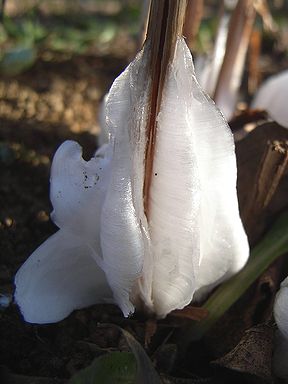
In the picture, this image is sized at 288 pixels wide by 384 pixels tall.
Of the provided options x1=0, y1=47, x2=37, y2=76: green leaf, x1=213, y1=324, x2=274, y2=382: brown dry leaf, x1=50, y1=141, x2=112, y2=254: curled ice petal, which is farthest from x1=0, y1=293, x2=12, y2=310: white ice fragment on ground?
x1=0, y1=47, x2=37, y2=76: green leaf

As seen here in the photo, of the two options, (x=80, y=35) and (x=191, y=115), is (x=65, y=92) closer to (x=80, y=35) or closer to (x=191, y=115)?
(x=80, y=35)

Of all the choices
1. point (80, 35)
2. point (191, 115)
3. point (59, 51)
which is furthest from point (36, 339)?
point (80, 35)

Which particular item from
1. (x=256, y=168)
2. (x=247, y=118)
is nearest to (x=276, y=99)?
(x=247, y=118)

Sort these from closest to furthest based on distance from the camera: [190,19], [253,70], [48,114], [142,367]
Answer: [142,367] < [190,19] < [48,114] < [253,70]

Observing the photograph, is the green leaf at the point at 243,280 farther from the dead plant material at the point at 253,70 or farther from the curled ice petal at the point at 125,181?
the dead plant material at the point at 253,70

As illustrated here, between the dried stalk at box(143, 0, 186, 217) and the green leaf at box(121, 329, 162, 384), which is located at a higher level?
the dried stalk at box(143, 0, 186, 217)

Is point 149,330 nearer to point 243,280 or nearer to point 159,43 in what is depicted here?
point 243,280

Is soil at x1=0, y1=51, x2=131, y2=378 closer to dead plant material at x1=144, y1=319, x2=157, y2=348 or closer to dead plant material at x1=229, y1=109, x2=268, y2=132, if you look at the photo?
dead plant material at x1=144, y1=319, x2=157, y2=348
